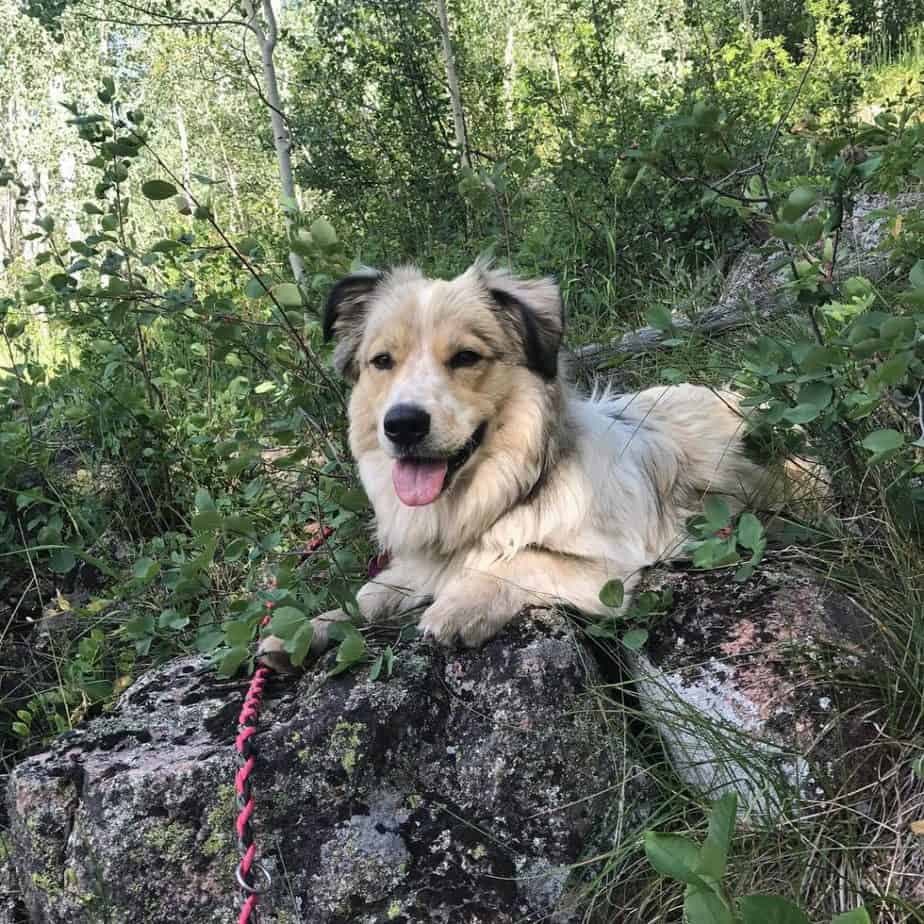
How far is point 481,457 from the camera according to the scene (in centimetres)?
271

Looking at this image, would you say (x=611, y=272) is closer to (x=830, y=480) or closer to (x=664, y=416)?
(x=664, y=416)

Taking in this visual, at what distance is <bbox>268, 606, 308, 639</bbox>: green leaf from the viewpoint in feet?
6.82

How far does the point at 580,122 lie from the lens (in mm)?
6938

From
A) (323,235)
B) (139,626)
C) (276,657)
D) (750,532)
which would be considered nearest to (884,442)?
(750,532)

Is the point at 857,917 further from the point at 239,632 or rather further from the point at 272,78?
the point at 272,78

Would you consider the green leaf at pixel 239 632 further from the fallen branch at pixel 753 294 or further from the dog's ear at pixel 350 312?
the fallen branch at pixel 753 294

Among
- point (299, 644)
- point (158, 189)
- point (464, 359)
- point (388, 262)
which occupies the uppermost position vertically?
point (158, 189)

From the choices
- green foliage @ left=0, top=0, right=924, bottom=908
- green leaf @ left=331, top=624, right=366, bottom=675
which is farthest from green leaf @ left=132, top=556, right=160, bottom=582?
green leaf @ left=331, top=624, right=366, bottom=675

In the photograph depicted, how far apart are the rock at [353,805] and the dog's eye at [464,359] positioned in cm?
104

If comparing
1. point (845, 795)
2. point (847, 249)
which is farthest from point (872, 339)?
point (847, 249)

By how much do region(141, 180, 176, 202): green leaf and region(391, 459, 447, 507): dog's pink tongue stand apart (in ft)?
3.78

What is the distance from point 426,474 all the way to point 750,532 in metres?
1.06

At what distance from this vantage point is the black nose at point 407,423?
2.49 meters

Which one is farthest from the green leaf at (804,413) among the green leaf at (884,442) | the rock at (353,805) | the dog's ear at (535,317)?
the dog's ear at (535,317)
